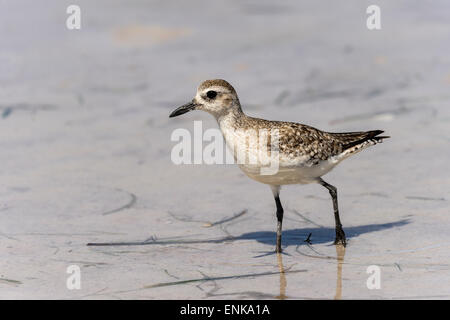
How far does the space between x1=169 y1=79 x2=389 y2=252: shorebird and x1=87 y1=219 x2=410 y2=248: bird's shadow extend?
29 cm

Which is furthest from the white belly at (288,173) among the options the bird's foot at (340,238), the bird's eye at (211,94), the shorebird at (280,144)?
the bird's eye at (211,94)

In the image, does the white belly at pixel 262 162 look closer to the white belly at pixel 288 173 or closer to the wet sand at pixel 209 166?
the white belly at pixel 288 173

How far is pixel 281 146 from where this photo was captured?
8688mm

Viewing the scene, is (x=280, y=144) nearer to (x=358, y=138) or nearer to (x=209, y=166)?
(x=358, y=138)

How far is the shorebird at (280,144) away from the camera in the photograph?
8.68 metres

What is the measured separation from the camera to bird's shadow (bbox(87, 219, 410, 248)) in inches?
353

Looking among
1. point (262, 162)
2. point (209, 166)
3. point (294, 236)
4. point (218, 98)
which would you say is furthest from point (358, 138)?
point (209, 166)

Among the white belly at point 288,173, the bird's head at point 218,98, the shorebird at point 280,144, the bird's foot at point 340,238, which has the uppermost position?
the bird's head at point 218,98

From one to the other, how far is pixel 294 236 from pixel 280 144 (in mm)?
1165

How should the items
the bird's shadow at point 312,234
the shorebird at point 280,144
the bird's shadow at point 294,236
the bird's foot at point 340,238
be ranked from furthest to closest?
the bird's shadow at point 312,234
the bird's shadow at point 294,236
the bird's foot at point 340,238
the shorebird at point 280,144

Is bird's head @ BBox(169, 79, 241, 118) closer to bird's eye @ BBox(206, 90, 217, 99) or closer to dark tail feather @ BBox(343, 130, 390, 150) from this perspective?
bird's eye @ BBox(206, 90, 217, 99)

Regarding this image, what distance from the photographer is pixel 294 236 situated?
30.4ft

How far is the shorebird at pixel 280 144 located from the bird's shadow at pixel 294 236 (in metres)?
0.29

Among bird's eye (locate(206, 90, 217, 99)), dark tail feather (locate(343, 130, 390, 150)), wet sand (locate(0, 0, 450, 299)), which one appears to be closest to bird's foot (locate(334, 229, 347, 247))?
wet sand (locate(0, 0, 450, 299))
